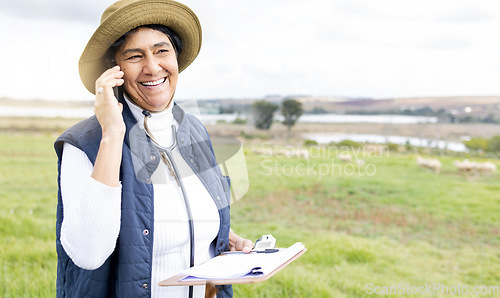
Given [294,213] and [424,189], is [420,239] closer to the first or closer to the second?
[294,213]

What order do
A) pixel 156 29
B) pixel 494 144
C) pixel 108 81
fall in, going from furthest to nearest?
pixel 494 144
pixel 156 29
pixel 108 81

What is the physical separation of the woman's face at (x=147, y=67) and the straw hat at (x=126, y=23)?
5 cm

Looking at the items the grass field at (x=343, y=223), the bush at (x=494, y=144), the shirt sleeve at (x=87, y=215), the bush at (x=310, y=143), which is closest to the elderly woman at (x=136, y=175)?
the shirt sleeve at (x=87, y=215)

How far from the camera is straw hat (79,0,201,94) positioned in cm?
162

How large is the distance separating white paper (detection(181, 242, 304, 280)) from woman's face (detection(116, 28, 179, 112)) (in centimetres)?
63

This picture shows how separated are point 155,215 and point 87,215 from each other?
11.6 inches

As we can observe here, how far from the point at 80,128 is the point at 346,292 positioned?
3.59m

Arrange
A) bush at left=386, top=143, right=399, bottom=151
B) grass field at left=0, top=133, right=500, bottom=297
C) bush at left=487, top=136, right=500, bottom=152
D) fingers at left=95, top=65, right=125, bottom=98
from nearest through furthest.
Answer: fingers at left=95, top=65, right=125, bottom=98 → grass field at left=0, top=133, right=500, bottom=297 → bush at left=487, top=136, right=500, bottom=152 → bush at left=386, top=143, right=399, bottom=151

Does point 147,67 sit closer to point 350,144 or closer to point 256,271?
point 256,271

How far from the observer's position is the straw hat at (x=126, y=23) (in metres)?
1.62

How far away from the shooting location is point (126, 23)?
162 cm

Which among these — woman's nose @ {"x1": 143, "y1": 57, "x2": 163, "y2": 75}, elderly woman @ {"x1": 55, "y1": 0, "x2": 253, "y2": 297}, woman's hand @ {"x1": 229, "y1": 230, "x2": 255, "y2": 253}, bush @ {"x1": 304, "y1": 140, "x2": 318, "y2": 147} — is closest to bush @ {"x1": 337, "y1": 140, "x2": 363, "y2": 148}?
bush @ {"x1": 304, "y1": 140, "x2": 318, "y2": 147}

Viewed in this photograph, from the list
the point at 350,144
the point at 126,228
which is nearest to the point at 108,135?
the point at 126,228

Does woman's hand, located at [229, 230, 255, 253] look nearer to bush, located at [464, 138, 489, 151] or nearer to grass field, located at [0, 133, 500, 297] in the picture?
grass field, located at [0, 133, 500, 297]
